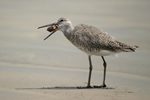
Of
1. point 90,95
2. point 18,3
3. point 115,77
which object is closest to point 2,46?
point 115,77

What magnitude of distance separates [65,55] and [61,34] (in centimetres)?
238

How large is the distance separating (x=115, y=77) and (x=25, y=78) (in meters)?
1.98

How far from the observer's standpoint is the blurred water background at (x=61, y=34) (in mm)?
9059

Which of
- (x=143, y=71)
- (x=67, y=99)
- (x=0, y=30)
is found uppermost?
(x=0, y=30)

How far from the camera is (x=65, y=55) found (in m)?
9.69

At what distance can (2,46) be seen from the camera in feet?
33.6

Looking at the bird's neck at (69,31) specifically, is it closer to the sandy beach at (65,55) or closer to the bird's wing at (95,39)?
the bird's wing at (95,39)

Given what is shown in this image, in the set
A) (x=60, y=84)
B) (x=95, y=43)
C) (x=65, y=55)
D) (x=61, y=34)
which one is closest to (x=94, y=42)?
(x=95, y=43)

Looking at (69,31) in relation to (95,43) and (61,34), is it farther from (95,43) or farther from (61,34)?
(61,34)

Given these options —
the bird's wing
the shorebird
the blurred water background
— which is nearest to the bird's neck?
the shorebird

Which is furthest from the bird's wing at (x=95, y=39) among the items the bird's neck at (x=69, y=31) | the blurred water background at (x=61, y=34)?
the blurred water background at (x=61, y=34)

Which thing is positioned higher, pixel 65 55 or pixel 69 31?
pixel 69 31

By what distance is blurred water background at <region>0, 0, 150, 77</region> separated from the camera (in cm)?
906

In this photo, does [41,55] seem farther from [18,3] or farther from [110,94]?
[18,3]
